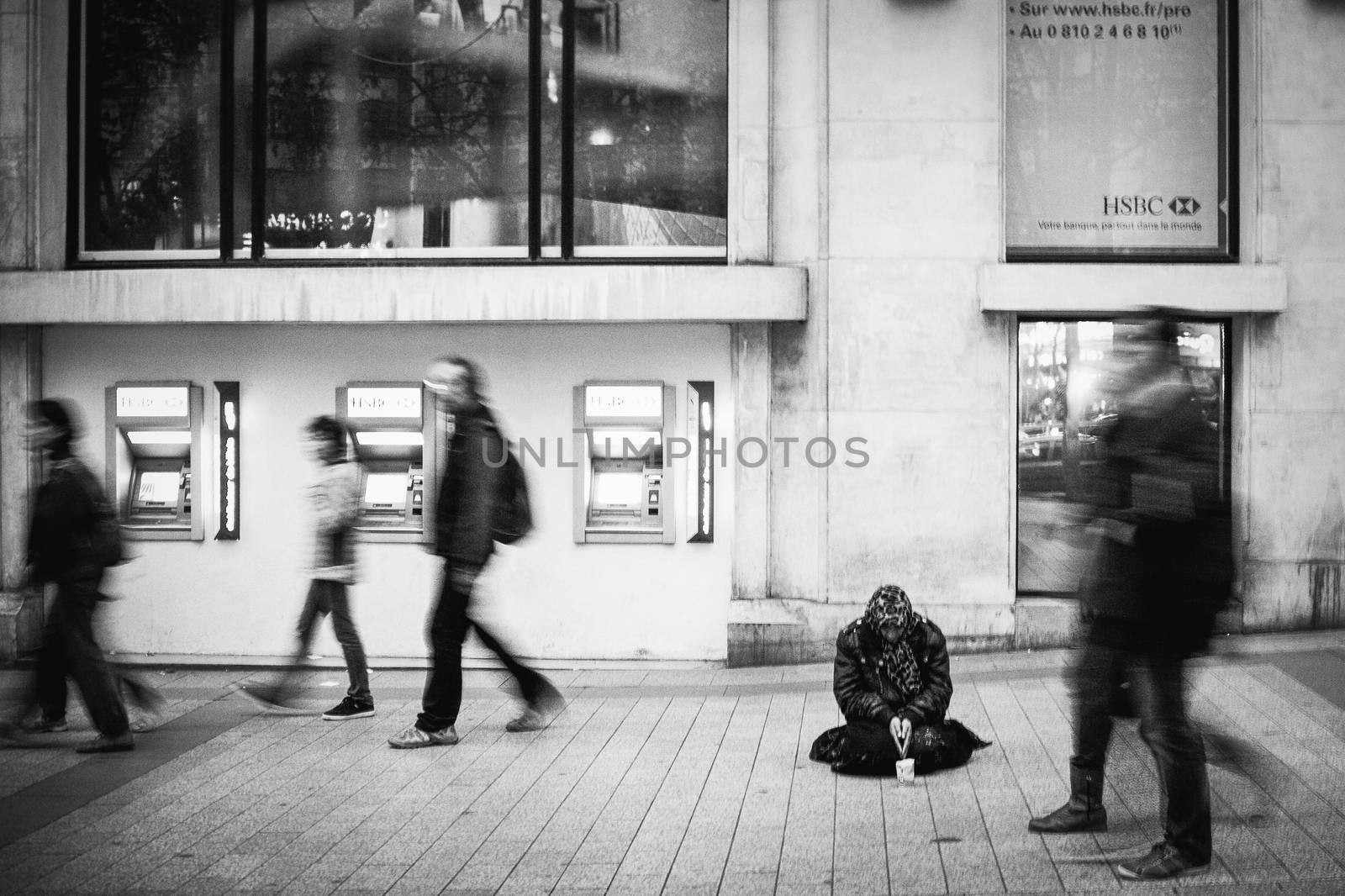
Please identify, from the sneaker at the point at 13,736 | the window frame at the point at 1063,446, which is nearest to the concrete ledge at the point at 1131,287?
the window frame at the point at 1063,446

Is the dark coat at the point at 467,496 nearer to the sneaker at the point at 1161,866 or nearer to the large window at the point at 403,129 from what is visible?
the large window at the point at 403,129

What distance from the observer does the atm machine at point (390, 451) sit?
962 cm

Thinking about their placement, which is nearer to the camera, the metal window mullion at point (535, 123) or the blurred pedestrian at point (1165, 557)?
the blurred pedestrian at point (1165, 557)

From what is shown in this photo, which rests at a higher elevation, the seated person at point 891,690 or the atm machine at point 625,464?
the atm machine at point 625,464

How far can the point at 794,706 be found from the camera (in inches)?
320

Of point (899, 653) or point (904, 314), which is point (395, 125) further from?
point (899, 653)

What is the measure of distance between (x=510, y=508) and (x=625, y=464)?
7.97 feet

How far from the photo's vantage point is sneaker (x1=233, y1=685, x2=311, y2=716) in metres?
8.09

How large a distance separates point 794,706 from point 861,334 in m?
2.72

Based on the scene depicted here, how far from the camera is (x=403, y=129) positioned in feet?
32.7

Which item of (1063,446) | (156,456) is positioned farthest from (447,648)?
(1063,446)

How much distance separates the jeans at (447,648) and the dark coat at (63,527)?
1.77 meters

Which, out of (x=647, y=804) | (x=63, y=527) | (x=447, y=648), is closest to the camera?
(x=647, y=804)

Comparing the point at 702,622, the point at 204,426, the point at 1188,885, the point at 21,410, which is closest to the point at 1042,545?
the point at 702,622
